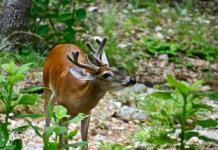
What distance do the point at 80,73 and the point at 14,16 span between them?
3451 millimetres

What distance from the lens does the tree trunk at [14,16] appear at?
27.8 ft

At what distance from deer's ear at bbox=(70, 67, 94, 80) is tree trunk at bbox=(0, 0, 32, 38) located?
336 cm

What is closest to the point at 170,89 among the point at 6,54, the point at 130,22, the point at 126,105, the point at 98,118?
the point at 126,105

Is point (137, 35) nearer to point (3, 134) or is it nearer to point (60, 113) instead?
point (60, 113)

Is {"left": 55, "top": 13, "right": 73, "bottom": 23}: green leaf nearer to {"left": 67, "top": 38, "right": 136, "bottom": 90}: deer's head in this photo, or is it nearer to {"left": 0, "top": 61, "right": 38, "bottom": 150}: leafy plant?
{"left": 67, "top": 38, "right": 136, "bottom": 90}: deer's head

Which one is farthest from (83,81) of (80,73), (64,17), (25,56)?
(64,17)

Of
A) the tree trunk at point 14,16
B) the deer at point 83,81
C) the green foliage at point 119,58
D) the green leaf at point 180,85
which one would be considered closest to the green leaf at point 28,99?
the green leaf at point 180,85

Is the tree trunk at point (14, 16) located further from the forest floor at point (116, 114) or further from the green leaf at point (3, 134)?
the green leaf at point (3, 134)

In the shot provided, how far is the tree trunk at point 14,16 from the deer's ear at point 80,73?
11.0 feet

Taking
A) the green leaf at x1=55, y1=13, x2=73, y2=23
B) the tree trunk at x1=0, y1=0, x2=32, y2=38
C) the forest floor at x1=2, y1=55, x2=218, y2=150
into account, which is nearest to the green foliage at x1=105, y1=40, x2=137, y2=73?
the forest floor at x1=2, y1=55, x2=218, y2=150

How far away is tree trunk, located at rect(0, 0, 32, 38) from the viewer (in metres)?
8.48

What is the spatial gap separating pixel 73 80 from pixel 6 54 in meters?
2.49

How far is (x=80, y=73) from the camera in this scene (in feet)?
17.5

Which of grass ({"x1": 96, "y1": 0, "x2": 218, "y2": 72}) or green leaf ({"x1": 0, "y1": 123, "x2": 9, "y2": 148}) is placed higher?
green leaf ({"x1": 0, "y1": 123, "x2": 9, "y2": 148})
